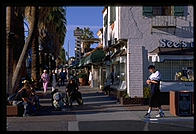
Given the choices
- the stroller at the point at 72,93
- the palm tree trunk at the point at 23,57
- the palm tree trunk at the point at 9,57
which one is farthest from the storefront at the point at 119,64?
the palm tree trunk at the point at 9,57

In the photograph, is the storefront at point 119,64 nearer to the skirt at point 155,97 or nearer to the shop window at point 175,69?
the shop window at point 175,69

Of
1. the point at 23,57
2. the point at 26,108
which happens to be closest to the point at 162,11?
the point at 23,57

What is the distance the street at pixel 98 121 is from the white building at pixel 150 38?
2.59 metres

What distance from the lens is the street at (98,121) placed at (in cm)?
1003

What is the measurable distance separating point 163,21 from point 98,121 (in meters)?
7.30

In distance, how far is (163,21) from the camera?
658 inches

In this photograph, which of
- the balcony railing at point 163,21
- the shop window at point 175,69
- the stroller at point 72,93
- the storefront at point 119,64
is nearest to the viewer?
the stroller at point 72,93

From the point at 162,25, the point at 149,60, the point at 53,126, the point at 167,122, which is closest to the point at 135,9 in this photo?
the point at 162,25

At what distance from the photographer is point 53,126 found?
10.3m

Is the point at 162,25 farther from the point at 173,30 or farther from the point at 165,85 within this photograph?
the point at 165,85

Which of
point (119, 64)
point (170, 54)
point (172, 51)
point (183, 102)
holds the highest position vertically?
point (172, 51)

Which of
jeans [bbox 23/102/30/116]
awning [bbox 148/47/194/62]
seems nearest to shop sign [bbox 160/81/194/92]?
awning [bbox 148/47/194/62]

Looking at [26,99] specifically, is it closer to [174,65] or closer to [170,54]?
[170,54]

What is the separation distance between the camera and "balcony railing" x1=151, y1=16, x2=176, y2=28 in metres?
16.7
